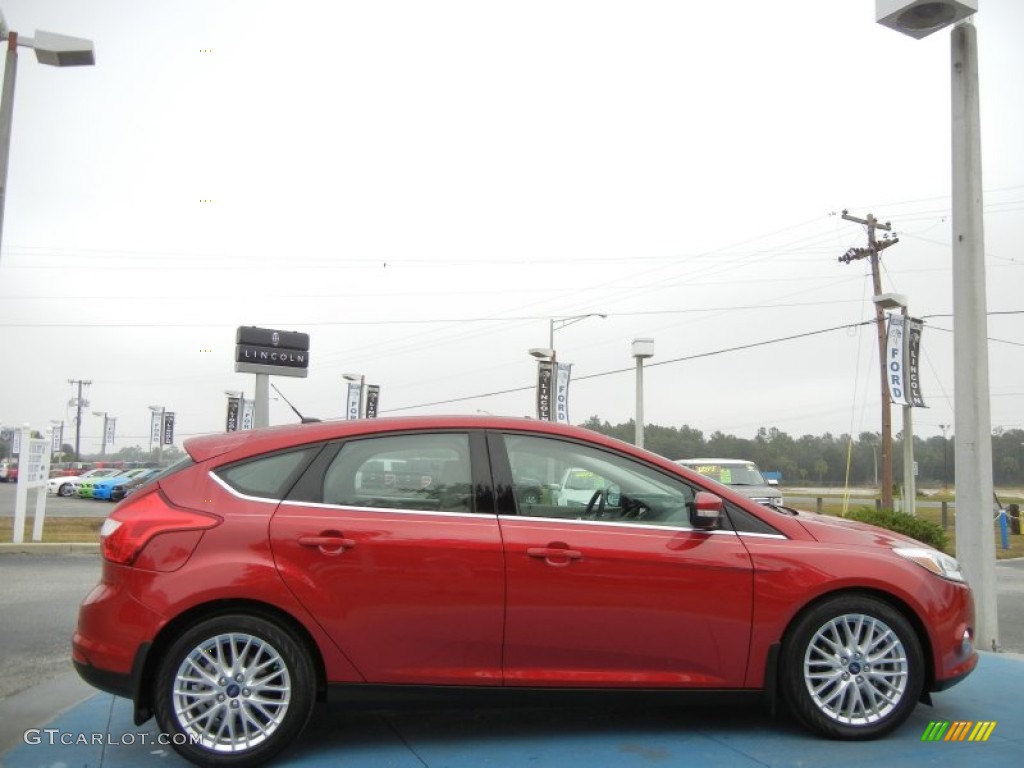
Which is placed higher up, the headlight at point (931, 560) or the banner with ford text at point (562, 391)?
the banner with ford text at point (562, 391)

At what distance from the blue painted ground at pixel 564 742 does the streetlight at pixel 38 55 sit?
6.90 meters

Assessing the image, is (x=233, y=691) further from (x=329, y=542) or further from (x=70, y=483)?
(x=70, y=483)

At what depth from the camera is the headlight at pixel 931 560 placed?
13.6ft

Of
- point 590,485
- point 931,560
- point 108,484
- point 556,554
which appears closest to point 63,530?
point 590,485

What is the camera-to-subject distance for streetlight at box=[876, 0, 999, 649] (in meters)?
6.22

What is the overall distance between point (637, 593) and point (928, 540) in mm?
9875

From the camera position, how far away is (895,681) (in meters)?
3.99

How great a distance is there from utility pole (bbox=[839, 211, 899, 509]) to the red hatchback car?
2519 cm

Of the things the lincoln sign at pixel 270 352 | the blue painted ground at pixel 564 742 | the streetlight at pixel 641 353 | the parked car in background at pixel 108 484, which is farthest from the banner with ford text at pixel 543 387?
the blue painted ground at pixel 564 742

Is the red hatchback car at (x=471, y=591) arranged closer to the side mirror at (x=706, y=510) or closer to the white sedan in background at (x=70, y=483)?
the side mirror at (x=706, y=510)

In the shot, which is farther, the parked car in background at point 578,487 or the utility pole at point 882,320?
the utility pole at point 882,320

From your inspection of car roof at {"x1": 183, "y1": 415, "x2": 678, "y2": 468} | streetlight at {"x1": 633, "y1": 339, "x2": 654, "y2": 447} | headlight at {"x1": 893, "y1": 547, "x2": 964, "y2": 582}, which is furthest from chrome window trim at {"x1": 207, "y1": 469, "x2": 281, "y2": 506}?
streetlight at {"x1": 633, "y1": 339, "x2": 654, "y2": 447}

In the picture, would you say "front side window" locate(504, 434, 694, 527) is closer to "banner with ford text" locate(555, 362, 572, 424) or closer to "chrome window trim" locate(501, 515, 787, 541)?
"chrome window trim" locate(501, 515, 787, 541)

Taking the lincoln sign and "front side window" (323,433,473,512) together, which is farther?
the lincoln sign
